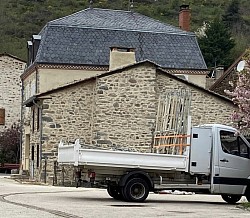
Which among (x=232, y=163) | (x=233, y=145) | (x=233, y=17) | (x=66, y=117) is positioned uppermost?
(x=233, y=17)

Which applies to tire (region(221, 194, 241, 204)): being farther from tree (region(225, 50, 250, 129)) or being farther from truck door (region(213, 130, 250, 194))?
tree (region(225, 50, 250, 129))

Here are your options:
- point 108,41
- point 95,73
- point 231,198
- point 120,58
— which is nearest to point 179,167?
point 231,198

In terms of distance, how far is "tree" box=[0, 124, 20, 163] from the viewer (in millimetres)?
48250

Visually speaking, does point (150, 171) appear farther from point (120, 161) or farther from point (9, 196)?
point (9, 196)

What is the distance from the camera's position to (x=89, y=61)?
37.3 meters

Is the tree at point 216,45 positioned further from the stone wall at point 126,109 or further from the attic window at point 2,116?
the stone wall at point 126,109

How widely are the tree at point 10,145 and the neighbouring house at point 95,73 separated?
6321mm

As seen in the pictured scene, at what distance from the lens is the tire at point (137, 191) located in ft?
61.7

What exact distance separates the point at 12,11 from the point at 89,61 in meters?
48.5

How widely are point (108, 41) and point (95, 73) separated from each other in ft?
7.53

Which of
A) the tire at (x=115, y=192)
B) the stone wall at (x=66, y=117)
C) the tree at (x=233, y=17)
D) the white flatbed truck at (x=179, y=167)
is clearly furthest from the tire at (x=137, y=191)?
the tree at (x=233, y=17)

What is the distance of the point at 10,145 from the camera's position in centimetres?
4859

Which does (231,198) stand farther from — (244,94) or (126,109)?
(126,109)

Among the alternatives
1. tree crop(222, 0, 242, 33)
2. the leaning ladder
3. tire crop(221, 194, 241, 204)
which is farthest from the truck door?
tree crop(222, 0, 242, 33)
